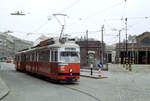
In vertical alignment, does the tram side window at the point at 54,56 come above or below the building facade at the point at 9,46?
below

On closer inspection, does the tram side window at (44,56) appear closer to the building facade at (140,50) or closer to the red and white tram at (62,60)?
the red and white tram at (62,60)

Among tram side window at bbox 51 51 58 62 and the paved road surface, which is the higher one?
tram side window at bbox 51 51 58 62

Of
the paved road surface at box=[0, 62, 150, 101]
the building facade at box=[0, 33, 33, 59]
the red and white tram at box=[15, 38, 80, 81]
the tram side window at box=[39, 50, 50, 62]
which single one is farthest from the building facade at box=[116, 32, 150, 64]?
the paved road surface at box=[0, 62, 150, 101]

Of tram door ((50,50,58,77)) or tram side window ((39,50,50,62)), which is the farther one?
tram side window ((39,50,50,62))

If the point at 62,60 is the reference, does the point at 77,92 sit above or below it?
below

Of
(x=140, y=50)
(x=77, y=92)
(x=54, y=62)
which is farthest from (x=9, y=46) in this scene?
(x=77, y=92)

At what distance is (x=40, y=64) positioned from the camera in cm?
2350

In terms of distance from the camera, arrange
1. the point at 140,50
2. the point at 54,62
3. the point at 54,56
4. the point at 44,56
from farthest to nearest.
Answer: the point at 140,50, the point at 44,56, the point at 54,56, the point at 54,62

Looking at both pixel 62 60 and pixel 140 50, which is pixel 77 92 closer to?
pixel 62 60

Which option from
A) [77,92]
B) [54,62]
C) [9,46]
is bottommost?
[77,92]

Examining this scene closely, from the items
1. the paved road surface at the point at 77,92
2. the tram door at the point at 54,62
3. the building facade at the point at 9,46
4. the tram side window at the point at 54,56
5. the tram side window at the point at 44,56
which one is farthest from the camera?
the building facade at the point at 9,46

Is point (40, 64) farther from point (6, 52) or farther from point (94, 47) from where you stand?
point (6, 52)

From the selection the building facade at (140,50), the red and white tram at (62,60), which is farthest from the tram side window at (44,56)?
the building facade at (140,50)

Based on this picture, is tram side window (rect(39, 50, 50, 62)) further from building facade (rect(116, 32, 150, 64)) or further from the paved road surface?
building facade (rect(116, 32, 150, 64))
